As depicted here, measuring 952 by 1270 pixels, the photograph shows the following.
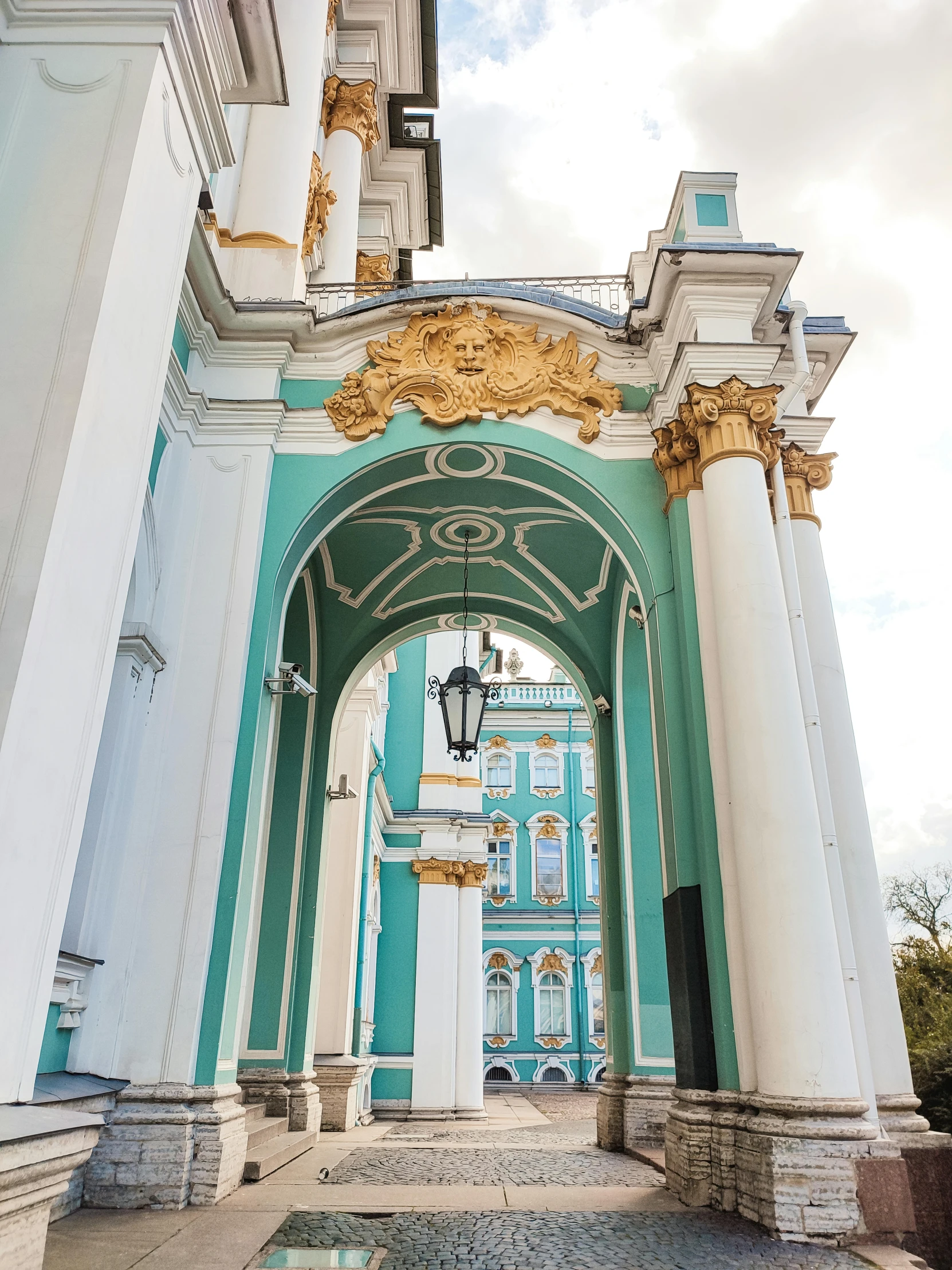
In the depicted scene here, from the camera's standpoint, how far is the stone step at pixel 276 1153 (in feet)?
19.5

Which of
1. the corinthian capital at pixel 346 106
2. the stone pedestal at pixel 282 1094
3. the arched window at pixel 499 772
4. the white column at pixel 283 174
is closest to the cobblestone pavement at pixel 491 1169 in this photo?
the stone pedestal at pixel 282 1094

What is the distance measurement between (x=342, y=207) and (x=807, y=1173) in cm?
1266

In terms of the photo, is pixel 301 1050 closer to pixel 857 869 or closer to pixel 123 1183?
pixel 123 1183

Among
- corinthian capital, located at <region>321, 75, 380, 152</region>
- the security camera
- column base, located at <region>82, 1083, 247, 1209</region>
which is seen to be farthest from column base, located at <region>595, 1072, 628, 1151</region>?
corinthian capital, located at <region>321, 75, 380, 152</region>

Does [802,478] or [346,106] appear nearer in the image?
[802,478]

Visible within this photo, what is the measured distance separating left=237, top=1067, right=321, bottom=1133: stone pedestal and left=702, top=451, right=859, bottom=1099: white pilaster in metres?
5.08

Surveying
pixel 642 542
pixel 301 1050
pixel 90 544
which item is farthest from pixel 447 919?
pixel 90 544

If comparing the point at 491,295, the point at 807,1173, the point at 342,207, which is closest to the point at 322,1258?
the point at 807,1173

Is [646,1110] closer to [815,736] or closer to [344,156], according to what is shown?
[815,736]

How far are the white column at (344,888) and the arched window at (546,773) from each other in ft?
60.5

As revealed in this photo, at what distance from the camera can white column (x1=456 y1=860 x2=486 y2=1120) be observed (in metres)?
15.2

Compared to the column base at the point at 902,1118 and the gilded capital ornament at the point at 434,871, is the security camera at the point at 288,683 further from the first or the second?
the gilded capital ornament at the point at 434,871

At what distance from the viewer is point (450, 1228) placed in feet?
14.9

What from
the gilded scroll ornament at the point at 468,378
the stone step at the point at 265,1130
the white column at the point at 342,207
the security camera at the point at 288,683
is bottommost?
the stone step at the point at 265,1130
